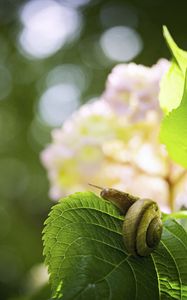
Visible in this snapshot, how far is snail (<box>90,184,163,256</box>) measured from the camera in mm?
491

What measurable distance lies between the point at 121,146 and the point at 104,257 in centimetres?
51

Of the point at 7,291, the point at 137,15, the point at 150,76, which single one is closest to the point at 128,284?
the point at 150,76

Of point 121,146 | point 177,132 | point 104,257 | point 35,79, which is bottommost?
point 104,257

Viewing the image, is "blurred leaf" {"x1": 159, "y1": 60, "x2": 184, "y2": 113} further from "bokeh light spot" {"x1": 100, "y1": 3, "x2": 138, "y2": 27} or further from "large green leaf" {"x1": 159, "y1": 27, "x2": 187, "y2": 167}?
"bokeh light spot" {"x1": 100, "y1": 3, "x2": 138, "y2": 27}

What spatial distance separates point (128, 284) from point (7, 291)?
12.3ft

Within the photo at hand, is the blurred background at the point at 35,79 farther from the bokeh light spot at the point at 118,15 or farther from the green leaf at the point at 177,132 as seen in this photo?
the green leaf at the point at 177,132

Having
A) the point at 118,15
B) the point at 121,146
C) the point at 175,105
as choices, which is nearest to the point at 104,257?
the point at 175,105

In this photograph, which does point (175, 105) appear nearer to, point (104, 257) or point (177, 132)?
point (177, 132)

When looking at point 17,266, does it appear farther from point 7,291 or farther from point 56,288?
point 56,288

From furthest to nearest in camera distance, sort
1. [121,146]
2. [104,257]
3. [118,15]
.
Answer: [118,15] < [121,146] < [104,257]

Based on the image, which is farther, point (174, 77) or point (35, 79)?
point (35, 79)

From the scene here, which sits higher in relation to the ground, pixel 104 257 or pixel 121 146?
pixel 121 146

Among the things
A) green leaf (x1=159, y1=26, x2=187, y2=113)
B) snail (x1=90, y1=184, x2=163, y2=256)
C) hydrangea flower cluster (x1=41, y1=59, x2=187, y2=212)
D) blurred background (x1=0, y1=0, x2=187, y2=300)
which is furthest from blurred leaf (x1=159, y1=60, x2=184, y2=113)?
blurred background (x1=0, y1=0, x2=187, y2=300)

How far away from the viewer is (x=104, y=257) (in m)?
0.49
